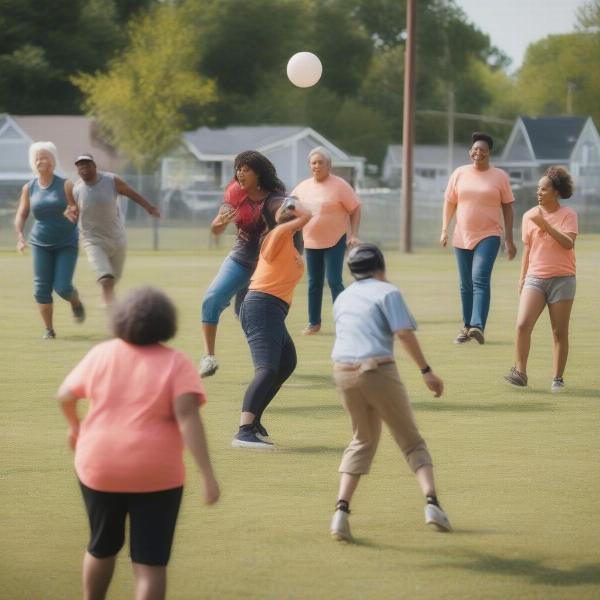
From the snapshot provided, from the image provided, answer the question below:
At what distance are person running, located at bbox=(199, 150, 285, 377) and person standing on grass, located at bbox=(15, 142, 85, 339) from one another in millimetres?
4162

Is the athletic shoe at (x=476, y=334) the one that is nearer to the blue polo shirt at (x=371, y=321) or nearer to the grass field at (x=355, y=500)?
the grass field at (x=355, y=500)

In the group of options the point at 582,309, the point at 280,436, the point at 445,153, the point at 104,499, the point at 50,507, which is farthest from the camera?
the point at 445,153

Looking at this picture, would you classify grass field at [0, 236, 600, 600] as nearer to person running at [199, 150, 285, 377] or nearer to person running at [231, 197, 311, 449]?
person running at [231, 197, 311, 449]

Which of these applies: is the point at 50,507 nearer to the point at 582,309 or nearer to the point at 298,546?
the point at 298,546

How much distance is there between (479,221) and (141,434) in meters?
9.80

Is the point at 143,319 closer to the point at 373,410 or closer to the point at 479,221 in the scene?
the point at 373,410

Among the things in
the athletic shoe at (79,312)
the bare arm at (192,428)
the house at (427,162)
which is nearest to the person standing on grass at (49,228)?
the athletic shoe at (79,312)

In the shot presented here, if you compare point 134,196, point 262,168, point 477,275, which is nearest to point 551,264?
point 262,168

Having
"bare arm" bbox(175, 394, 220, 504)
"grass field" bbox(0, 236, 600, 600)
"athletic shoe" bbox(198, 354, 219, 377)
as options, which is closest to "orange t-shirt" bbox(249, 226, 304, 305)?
"grass field" bbox(0, 236, 600, 600)

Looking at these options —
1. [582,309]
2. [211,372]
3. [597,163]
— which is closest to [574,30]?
[597,163]

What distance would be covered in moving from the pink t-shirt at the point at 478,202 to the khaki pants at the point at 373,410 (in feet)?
25.7

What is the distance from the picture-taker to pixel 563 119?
330ft

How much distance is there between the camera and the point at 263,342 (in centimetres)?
878

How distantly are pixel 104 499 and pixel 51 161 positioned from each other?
1027 cm
